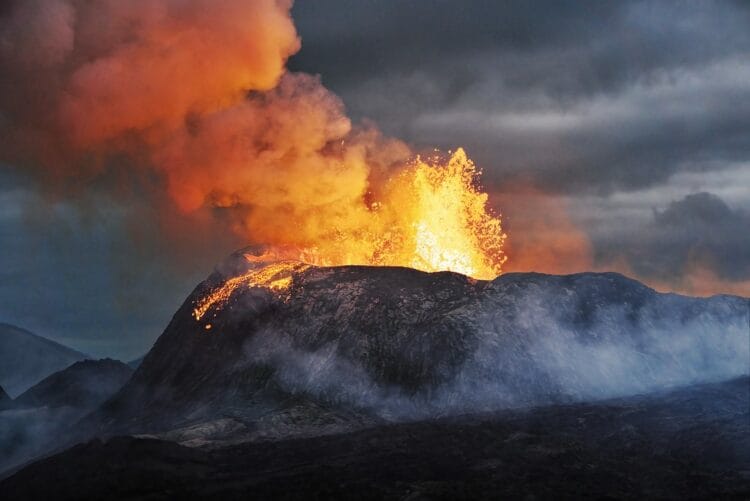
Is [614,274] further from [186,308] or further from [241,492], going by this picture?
[241,492]

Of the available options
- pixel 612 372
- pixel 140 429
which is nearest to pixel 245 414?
pixel 140 429

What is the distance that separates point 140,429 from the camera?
117 metres

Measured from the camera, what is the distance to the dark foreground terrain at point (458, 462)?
264 feet

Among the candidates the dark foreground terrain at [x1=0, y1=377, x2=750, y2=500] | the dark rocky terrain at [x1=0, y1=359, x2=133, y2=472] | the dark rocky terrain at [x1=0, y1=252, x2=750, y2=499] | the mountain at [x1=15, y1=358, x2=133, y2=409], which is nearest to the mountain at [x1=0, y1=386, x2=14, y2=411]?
the dark rocky terrain at [x1=0, y1=359, x2=133, y2=472]

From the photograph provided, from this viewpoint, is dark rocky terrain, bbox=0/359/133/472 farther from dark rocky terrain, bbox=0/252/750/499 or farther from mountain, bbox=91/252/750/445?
mountain, bbox=91/252/750/445

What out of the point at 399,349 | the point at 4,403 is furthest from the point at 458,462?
the point at 4,403

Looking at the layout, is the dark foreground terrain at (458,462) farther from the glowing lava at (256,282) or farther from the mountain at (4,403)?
the mountain at (4,403)

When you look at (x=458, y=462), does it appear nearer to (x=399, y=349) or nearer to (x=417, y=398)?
(x=417, y=398)

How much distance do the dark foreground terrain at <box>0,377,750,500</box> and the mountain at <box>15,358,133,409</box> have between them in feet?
267

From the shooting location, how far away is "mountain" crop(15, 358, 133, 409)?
176 meters

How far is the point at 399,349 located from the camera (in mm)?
121125

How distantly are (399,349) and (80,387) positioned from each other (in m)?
86.3

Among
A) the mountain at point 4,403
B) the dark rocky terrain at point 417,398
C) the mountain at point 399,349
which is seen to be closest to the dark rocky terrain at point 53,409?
the dark rocky terrain at point 417,398

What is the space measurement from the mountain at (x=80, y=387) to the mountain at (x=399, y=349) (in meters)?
38.5
